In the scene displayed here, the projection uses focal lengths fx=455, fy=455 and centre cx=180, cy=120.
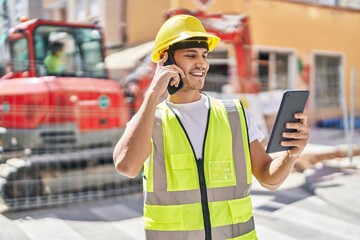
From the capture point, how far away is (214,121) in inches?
74.2

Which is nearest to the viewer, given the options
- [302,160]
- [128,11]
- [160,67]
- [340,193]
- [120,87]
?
[160,67]

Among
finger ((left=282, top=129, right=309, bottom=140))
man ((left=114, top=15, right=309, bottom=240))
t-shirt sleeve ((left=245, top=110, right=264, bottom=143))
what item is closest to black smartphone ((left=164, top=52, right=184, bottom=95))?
man ((left=114, top=15, right=309, bottom=240))

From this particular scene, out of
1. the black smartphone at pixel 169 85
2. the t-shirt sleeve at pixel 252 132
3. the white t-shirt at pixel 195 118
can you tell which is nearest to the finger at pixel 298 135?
the t-shirt sleeve at pixel 252 132

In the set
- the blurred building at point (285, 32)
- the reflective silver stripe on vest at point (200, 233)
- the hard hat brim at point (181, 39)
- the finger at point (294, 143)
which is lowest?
the reflective silver stripe on vest at point (200, 233)

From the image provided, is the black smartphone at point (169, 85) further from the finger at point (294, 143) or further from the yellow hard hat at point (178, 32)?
the finger at point (294, 143)

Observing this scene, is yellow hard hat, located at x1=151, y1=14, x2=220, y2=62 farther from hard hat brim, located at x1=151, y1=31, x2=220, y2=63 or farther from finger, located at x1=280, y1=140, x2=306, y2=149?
finger, located at x1=280, y1=140, x2=306, y2=149

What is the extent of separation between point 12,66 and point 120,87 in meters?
1.59

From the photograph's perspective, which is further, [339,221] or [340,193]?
[340,193]

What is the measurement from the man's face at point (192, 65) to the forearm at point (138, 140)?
0.22 m

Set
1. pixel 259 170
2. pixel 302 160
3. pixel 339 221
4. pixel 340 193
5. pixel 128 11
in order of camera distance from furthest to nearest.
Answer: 1. pixel 128 11
2. pixel 302 160
3. pixel 340 193
4. pixel 339 221
5. pixel 259 170

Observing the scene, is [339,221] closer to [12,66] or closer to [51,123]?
[51,123]

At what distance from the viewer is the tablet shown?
186 cm

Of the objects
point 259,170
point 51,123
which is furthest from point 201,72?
point 51,123

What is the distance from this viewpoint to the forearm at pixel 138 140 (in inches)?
66.2
